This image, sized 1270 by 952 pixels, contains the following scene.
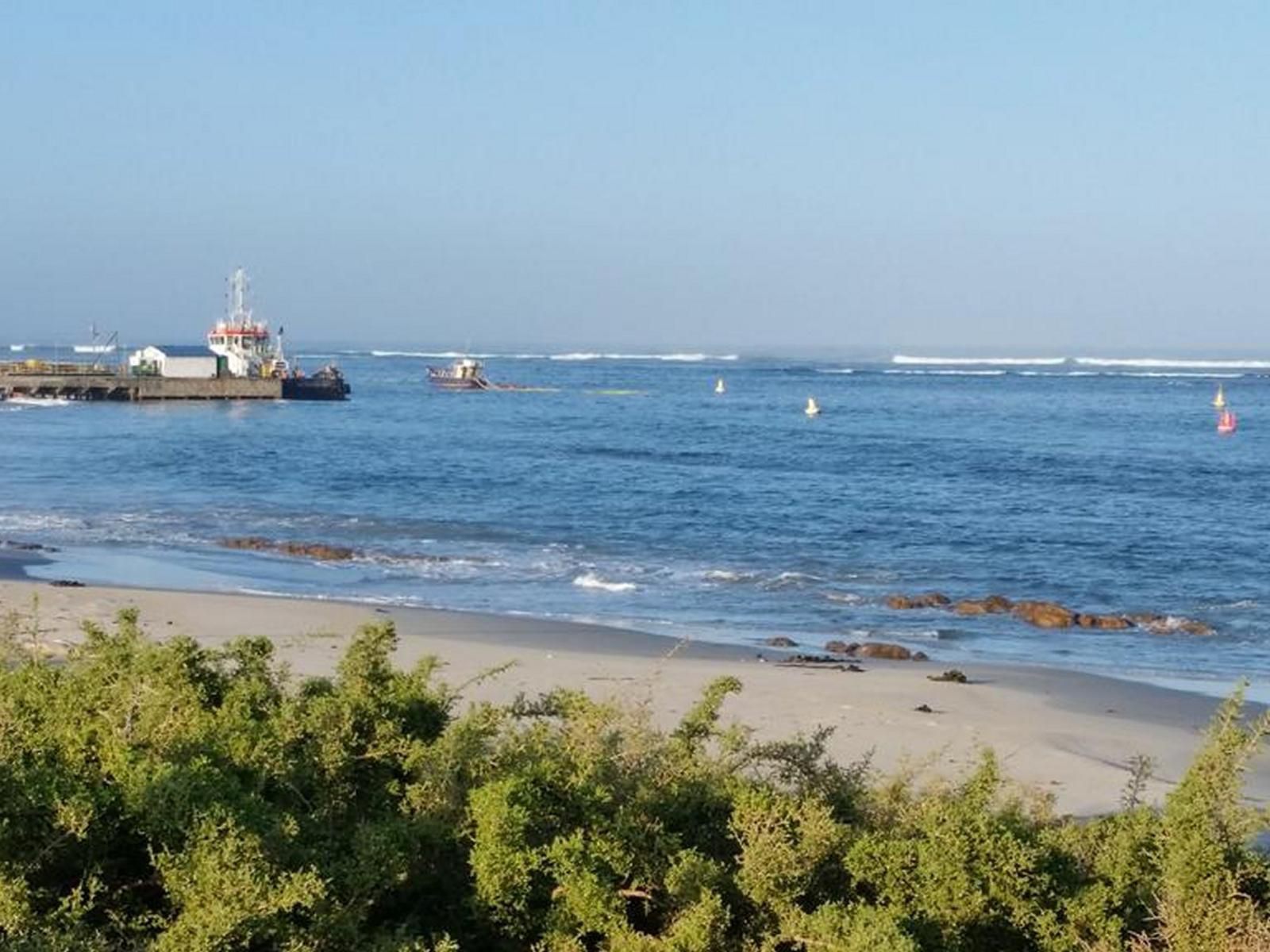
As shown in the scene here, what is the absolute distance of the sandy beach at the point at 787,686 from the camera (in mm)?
14773

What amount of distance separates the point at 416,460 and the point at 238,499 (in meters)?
12.6

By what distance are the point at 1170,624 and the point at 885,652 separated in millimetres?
5977

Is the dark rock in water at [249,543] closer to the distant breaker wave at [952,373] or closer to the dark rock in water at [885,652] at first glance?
the dark rock in water at [885,652]

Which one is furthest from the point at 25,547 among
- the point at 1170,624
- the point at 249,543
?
the point at 1170,624

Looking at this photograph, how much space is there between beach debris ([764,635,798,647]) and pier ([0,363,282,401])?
2575 inches

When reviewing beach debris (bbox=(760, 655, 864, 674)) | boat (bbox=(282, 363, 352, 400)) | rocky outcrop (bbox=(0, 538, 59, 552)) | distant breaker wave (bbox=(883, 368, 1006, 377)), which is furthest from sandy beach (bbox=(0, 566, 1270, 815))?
distant breaker wave (bbox=(883, 368, 1006, 377))

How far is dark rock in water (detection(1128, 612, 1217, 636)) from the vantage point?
Answer: 23609 mm

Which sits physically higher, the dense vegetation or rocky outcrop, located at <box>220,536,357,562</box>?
the dense vegetation

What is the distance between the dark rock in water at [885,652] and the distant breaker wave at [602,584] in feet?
21.0

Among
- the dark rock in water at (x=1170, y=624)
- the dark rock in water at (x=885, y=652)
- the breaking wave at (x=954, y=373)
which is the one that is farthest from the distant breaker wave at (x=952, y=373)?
the dark rock in water at (x=885, y=652)

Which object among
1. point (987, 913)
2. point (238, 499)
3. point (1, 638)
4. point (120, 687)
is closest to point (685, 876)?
point (987, 913)

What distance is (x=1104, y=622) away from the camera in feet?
79.7

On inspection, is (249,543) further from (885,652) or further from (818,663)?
(818,663)

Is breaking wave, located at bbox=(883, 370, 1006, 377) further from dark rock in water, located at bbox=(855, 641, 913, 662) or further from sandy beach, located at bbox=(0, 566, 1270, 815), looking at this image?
sandy beach, located at bbox=(0, 566, 1270, 815)
